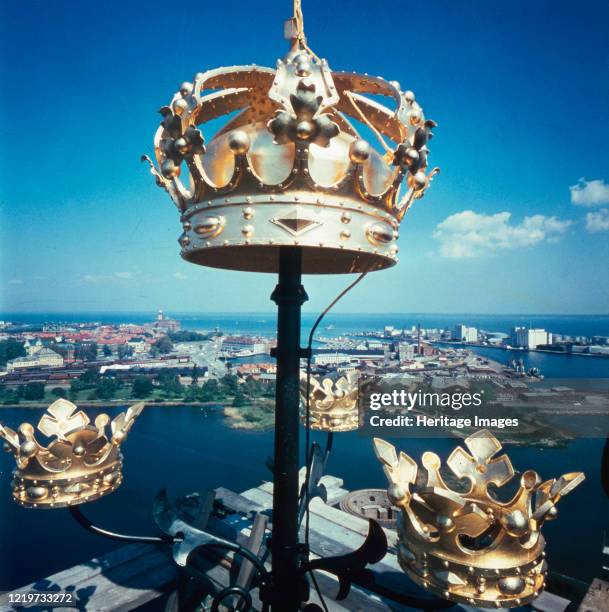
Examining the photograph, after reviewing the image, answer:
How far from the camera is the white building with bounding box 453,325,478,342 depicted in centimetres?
2120

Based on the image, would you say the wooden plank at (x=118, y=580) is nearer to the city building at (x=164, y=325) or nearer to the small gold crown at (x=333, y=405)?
the small gold crown at (x=333, y=405)

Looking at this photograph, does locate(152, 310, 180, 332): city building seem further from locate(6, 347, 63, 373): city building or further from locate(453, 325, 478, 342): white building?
locate(453, 325, 478, 342): white building

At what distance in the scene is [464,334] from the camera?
21.4 metres

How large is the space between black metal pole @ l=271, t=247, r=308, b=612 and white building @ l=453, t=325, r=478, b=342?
21.2m

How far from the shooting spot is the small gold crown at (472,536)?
1.08 m

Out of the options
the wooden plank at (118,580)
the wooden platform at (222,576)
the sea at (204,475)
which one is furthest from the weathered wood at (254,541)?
the sea at (204,475)

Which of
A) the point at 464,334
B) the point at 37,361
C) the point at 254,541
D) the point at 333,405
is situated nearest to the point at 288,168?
the point at 254,541

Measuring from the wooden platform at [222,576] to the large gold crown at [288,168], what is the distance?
1695 millimetres

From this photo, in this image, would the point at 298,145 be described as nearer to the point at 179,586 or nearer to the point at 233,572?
the point at 179,586

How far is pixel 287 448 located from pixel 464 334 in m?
21.9

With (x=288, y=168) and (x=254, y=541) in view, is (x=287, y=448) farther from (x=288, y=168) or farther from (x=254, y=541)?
(x=288, y=168)

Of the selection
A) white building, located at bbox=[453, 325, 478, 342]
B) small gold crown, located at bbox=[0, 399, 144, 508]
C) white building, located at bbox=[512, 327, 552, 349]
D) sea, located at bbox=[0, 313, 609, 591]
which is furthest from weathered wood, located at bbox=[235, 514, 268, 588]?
white building, located at bbox=[453, 325, 478, 342]

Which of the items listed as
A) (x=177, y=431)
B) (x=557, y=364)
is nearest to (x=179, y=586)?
(x=557, y=364)

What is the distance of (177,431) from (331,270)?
20.2m
